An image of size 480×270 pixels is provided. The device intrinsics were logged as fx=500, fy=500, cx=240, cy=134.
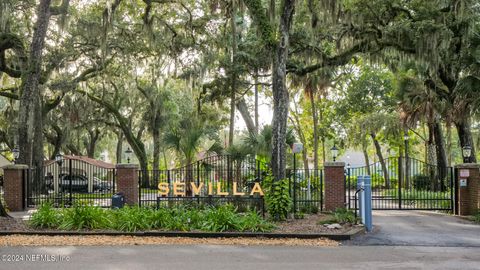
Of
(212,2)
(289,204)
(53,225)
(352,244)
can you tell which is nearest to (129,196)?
(53,225)

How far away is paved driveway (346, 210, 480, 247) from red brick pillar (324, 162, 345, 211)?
4.16 ft

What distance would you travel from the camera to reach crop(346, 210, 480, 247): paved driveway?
11.1m

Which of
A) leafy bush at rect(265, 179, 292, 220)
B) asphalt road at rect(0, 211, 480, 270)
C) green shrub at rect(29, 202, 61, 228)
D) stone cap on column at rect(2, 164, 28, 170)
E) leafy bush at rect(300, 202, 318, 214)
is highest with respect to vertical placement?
stone cap on column at rect(2, 164, 28, 170)

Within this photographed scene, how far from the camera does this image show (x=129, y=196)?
17562 millimetres

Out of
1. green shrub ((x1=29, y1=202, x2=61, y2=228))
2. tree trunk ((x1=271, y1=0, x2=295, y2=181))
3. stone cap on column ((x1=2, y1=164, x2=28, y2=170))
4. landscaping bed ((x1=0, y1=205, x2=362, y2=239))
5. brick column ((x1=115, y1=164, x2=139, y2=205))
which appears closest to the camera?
landscaping bed ((x1=0, y1=205, x2=362, y2=239))

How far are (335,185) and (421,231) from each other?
3.93 m

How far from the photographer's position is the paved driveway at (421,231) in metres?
11.1

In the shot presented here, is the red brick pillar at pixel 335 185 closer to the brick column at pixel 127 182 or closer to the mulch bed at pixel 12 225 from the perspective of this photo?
the brick column at pixel 127 182

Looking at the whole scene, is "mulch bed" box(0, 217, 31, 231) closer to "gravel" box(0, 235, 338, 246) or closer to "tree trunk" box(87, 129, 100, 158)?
"gravel" box(0, 235, 338, 246)

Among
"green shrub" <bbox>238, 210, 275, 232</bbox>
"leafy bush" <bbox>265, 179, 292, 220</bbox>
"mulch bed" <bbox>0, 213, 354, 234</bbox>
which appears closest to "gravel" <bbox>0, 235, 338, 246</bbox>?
"green shrub" <bbox>238, 210, 275, 232</bbox>

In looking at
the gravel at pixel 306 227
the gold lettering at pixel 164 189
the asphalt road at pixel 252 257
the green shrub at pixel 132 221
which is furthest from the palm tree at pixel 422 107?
the green shrub at pixel 132 221

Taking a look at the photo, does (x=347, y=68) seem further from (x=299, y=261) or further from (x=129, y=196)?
(x=299, y=261)

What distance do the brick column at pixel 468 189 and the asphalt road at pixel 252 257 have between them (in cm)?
641

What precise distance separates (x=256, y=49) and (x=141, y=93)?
54.9 ft
